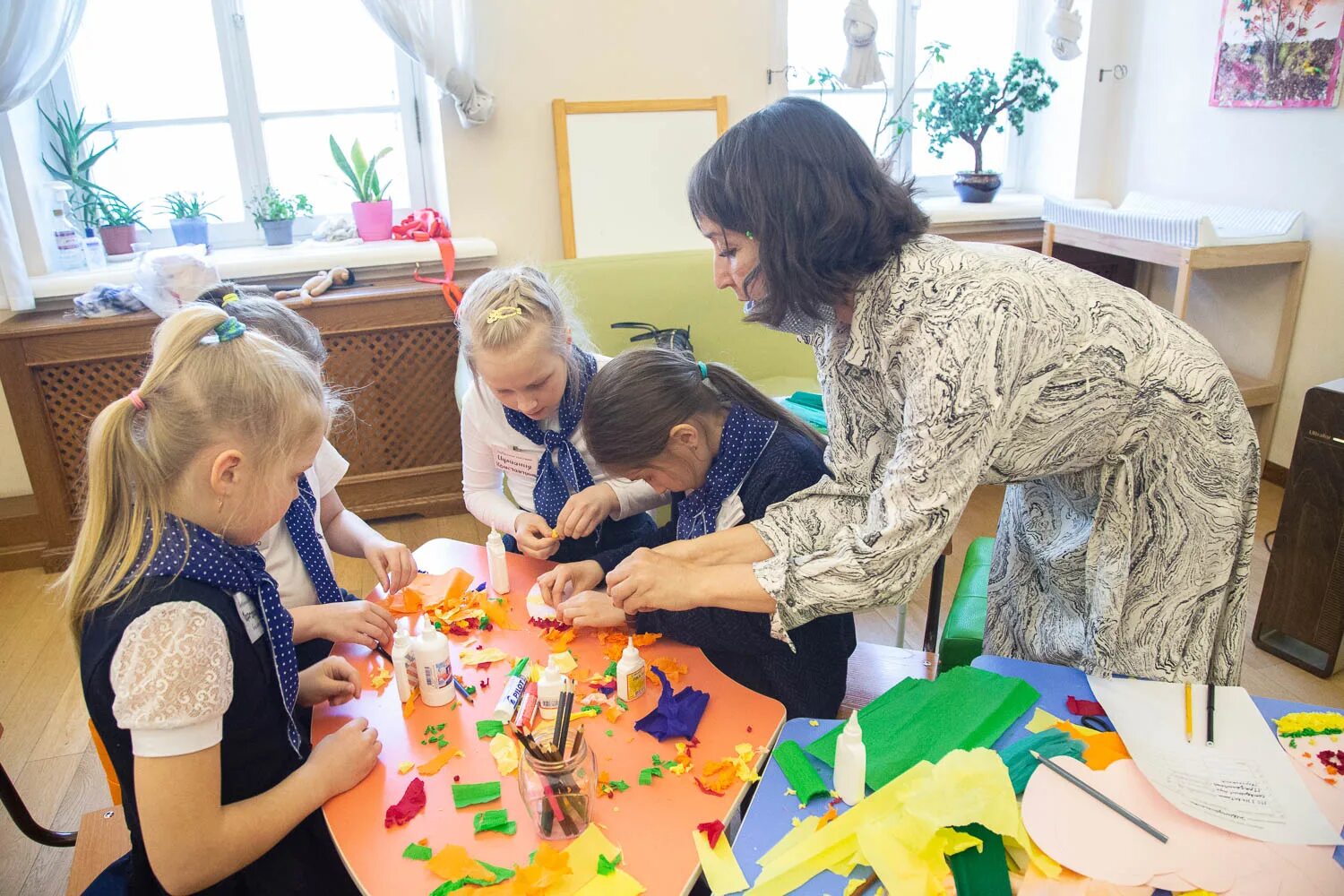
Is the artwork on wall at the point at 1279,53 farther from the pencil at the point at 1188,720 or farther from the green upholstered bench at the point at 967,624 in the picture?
Answer: the pencil at the point at 1188,720

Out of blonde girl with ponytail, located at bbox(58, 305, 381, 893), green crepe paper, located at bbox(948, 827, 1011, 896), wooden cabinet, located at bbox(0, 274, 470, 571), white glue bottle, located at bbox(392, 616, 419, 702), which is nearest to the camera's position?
green crepe paper, located at bbox(948, 827, 1011, 896)

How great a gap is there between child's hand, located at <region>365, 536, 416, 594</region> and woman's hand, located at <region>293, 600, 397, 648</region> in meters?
0.20

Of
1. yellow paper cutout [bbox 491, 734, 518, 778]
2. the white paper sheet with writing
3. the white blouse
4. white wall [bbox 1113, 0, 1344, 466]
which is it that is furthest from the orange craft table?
white wall [bbox 1113, 0, 1344, 466]

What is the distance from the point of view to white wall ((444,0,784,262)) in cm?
370

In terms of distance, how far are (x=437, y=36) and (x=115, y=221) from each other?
4.99 ft

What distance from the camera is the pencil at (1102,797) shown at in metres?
1.03

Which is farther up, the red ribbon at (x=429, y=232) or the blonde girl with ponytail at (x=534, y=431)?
the red ribbon at (x=429, y=232)

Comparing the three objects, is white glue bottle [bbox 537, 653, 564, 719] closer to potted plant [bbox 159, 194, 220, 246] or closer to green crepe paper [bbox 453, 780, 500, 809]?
green crepe paper [bbox 453, 780, 500, 809]

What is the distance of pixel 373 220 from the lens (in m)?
3.86

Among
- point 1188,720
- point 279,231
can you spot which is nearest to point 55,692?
point 279,231

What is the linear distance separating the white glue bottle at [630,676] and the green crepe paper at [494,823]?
280 mm

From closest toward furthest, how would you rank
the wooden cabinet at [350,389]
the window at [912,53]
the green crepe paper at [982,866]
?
the green crepe paper at [982,866] → the wooden cabinet at [350,389] → the window at [912,53]

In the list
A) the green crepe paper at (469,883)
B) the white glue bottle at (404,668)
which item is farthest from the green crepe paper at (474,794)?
the white glue bottle at (404,668)

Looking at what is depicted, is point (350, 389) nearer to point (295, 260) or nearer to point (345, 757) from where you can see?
point (295, 260)
